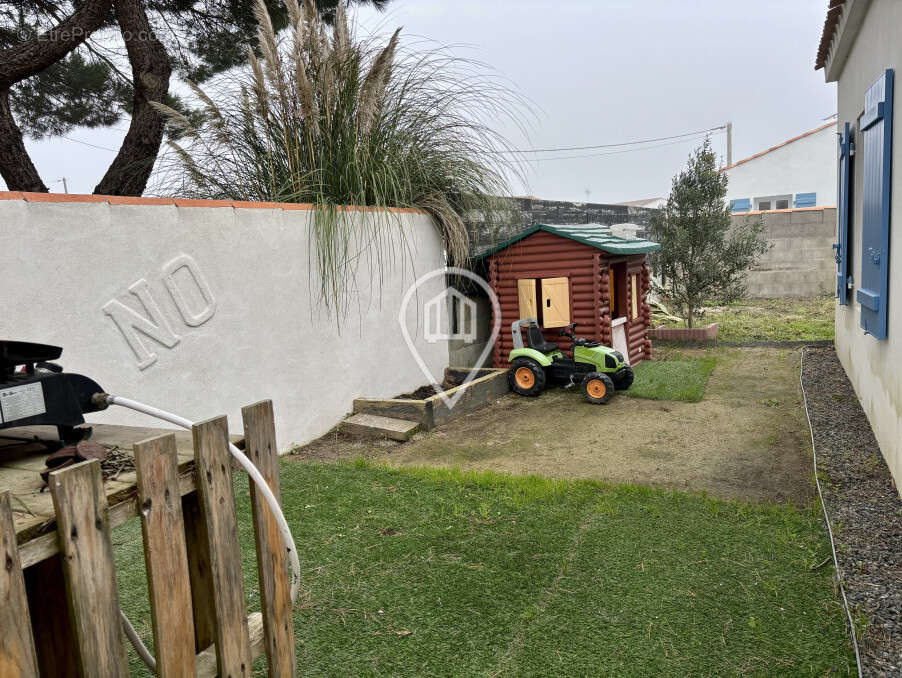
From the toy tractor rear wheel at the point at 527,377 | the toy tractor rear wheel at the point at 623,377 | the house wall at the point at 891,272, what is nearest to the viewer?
the house wall at the point at 891,272

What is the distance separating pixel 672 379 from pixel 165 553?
6.83 metres

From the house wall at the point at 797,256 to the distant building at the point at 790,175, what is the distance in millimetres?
7731

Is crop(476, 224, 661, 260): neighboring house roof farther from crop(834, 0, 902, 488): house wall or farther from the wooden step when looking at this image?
the wooden step

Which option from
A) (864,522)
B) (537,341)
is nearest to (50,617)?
(864,522)

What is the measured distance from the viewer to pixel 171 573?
58.9 inches

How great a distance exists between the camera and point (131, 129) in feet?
23.3

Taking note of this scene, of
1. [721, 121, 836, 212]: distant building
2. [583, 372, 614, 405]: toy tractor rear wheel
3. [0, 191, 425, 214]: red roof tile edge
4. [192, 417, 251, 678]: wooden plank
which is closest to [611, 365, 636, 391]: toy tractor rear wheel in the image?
[583, 372, 614, 405]: toy tractor rear wheel

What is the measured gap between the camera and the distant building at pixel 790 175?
21.8 meters

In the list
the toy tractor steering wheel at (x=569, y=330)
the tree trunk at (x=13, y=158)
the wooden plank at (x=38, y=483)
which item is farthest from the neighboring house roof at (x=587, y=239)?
the wooden plank at (x=38, y=483)

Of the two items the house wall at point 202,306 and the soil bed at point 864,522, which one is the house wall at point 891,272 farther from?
the house wall at point 202,306

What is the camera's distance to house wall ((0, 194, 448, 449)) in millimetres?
3510

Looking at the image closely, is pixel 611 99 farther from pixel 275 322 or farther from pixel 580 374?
pixel 275 322

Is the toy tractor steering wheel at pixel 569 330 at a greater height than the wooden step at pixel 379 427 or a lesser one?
greater

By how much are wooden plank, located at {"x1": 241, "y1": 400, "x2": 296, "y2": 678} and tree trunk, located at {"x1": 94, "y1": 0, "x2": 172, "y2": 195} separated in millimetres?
5731
